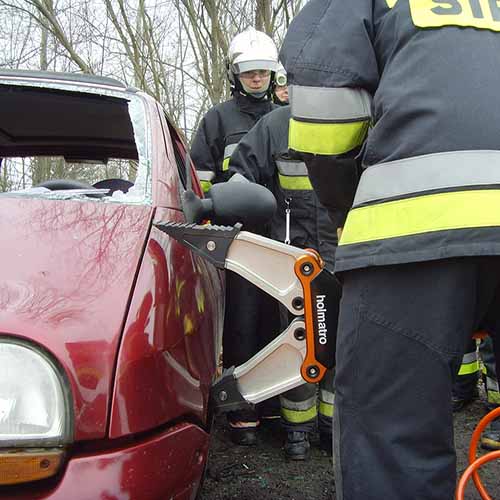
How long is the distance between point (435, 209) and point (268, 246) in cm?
50

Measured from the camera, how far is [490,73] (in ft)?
4.16

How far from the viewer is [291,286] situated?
1603 millimetres

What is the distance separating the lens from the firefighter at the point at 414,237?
3.98 feet

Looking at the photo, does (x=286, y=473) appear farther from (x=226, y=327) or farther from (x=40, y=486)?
(x=40, y=486)

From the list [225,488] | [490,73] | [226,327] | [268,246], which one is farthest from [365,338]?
[226,327]

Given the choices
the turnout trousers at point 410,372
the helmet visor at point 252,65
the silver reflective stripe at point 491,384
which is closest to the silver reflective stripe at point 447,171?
the turnout trousers at point 410,372

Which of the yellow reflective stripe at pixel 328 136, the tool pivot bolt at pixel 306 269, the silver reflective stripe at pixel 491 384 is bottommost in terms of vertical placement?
the silver reflective stripe at pixel 491 384

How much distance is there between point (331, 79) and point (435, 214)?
42cm

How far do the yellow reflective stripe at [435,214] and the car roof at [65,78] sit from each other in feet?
4.11

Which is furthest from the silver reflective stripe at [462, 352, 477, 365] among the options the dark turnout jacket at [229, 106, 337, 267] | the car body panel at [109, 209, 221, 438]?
the car body panel at [109, 209, 221, 438]

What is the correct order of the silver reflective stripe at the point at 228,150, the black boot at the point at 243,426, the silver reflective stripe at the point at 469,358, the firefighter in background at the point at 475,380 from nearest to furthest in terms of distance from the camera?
the black boot at the point at 243,426 < the firefighter in background at the point at 475,380 < the silver reflective stripe at the point at 469,358 < the silver reflective stripe at the point at 228,150

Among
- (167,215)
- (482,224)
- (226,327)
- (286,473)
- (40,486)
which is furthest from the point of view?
(226,327)

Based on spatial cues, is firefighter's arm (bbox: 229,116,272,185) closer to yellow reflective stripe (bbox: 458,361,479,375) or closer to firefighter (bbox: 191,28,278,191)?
firefighter (bbox: 191,28,278,191)

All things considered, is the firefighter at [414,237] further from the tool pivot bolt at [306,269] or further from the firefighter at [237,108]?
the firefighter at [237,108]
